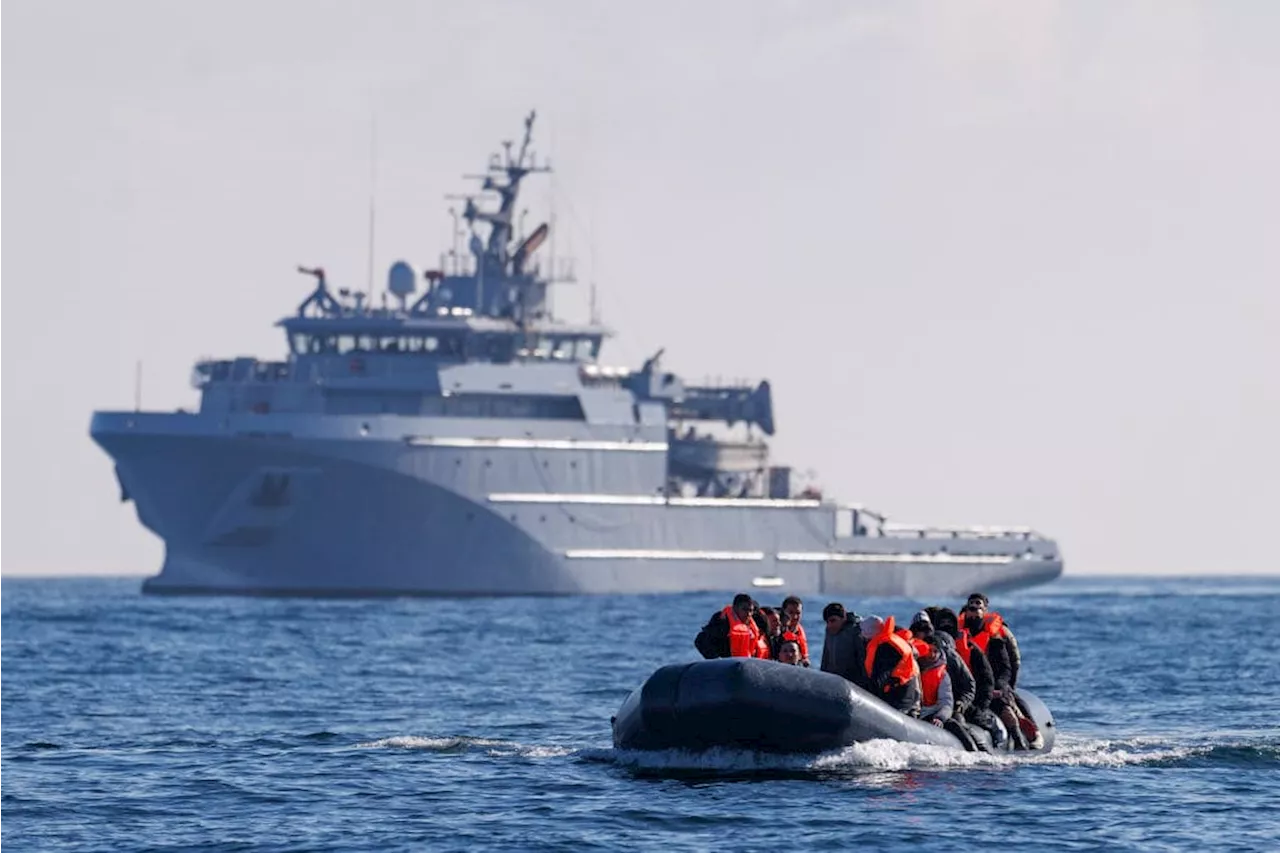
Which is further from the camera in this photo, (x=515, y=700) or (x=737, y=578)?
(x=737, y=578)

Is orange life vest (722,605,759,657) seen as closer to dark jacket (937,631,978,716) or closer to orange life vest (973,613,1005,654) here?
dark jacket (937,631,978,716)

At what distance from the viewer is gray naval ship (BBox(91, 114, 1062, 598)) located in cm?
8175

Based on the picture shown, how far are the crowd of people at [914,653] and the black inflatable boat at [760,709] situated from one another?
60cm

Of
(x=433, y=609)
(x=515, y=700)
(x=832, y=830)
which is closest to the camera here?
(x=832, y=830)

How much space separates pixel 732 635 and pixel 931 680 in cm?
218

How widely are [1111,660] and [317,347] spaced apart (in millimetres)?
36482

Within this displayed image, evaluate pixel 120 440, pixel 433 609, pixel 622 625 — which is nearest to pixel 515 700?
pixel 622 625

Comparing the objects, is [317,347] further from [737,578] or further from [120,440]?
[737,578]

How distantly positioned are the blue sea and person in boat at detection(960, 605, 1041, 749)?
0.52 meters

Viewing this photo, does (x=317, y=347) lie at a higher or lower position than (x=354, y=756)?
higher

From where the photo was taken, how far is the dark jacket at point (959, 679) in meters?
30.4

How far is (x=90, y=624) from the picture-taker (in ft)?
226

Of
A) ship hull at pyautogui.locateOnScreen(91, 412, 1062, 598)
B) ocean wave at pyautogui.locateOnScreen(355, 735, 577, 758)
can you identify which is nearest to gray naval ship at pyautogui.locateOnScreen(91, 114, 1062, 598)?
ship hull at pyautogui.locateOnScreen(91, 412, 1062, 598)

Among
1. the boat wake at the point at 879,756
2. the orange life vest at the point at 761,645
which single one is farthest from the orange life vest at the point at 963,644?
the orange life vest at the point at 761,645
